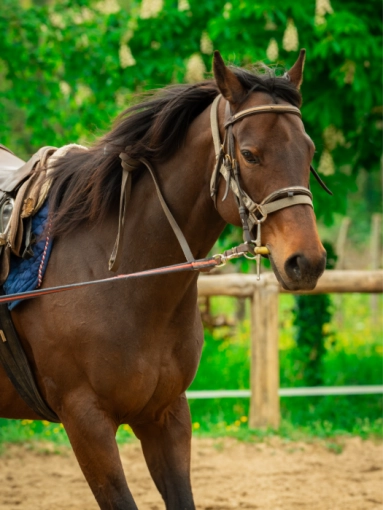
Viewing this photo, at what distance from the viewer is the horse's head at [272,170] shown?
8.11ft

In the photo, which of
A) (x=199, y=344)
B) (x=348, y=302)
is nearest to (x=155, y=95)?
(x=199, y=344)

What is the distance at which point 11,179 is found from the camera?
11.1 ft

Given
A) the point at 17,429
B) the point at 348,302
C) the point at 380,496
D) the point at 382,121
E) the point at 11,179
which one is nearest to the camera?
the point at 11,179

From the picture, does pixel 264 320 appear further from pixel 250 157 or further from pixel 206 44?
pixel 250 157

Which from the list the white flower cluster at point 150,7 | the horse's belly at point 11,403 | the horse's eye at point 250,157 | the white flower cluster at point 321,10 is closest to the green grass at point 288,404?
the horse's belly at point 11,403

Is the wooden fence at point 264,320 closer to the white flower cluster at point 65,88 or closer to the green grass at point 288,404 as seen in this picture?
the green grass at point 288,404

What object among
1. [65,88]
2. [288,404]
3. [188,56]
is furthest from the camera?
[65,88]

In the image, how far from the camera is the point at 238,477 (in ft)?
16.4

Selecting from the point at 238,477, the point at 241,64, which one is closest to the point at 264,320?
the point at 238,477

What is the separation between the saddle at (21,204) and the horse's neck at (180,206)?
1.48 feet

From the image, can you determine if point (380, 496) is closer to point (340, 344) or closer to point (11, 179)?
point (11, 179)

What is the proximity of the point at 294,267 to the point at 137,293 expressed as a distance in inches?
30.3

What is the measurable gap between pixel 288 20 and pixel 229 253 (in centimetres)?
361

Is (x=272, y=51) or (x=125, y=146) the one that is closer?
(x=125, y=146)
